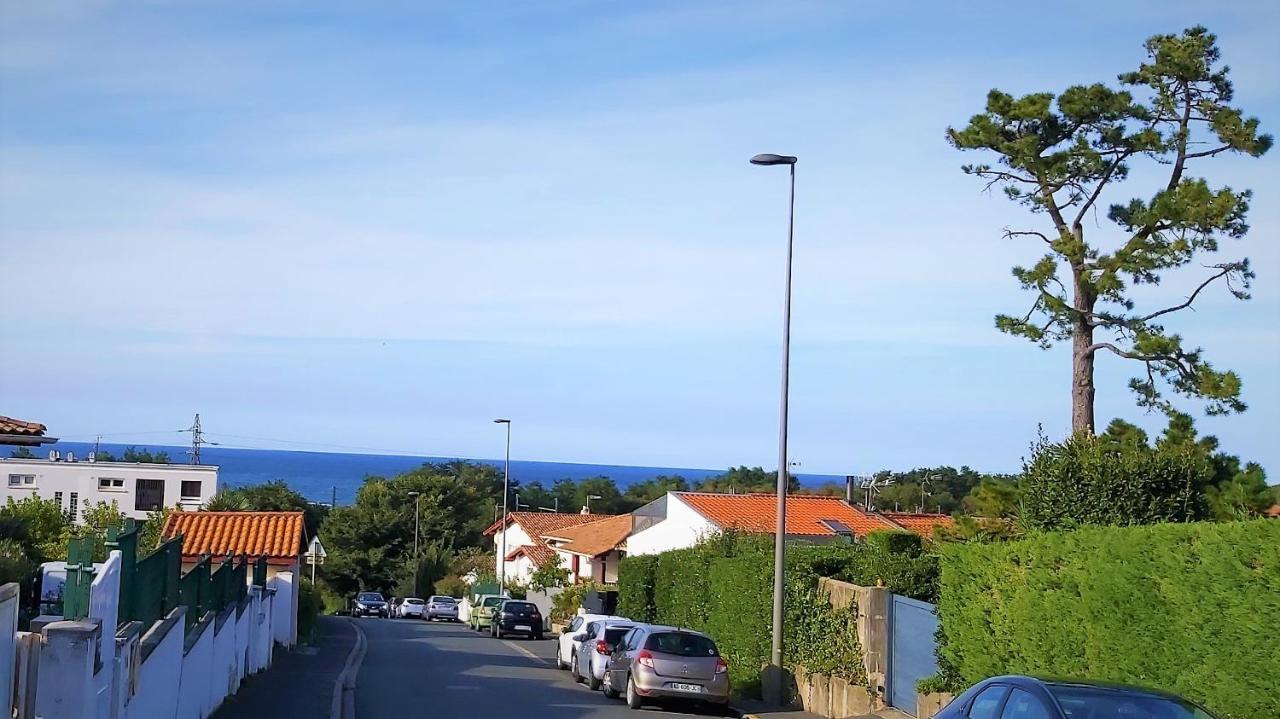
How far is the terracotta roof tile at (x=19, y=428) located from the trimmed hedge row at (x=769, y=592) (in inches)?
502

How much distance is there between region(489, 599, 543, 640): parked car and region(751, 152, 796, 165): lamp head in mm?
30992

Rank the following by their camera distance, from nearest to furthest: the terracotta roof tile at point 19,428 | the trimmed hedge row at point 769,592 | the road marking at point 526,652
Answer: the terracotta roof tile at point 19,428 < the trimmed hedge row at point 769,592 < the road marking at point 526,652

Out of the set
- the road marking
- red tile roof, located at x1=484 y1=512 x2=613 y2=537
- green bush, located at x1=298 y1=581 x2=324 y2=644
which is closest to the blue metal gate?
the road marking

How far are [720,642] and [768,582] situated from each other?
4.19 metres

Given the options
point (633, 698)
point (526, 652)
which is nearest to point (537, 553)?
point (526, 652)

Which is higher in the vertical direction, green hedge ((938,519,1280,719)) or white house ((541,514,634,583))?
green hedge ((938,519,1280,719))

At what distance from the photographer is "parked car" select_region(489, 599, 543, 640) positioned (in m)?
50.4

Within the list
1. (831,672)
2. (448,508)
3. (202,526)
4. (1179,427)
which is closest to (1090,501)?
(1179,427)

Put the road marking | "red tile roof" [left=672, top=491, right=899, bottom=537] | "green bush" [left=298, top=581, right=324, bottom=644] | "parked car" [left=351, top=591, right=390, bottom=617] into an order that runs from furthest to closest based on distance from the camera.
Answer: "parked car" [left=351, top=591, right=390, bottom=617] → "red tile roof" [left=672, top=491, right=899, bottom=537] → "green bush" [left=298, top=581, right=324, bottom=644] → the road marking

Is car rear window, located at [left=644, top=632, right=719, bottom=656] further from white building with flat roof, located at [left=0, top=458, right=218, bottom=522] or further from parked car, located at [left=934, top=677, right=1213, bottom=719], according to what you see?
white building with flat roof, located at [left=0, top=458, right=218, bottom=522]

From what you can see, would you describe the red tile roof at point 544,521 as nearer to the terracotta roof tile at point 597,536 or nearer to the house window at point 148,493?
the terracotta roof tile at point 597,536

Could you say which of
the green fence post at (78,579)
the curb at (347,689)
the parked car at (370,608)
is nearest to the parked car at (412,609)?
the parked car at (370,608)

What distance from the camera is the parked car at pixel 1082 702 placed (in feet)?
32.2

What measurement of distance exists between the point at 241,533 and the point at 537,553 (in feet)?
149
